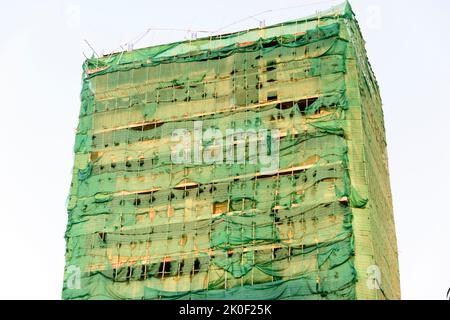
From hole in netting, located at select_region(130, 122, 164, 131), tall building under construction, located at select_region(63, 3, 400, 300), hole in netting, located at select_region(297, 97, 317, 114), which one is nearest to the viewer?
tall building under construction, located at select_region(63, 3, 400, 300)

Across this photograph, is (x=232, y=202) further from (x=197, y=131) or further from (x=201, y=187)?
(x=197, y=131)

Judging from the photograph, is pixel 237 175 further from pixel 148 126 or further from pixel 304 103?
pixel 148 126

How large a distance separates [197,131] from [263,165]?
4533 millimetres

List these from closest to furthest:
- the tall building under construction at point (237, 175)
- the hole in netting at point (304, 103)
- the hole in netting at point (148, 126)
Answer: the tall building under construction at point (237, 175) → the hole in netting at point (304, 103) → the hole in netting at point (148, 126)

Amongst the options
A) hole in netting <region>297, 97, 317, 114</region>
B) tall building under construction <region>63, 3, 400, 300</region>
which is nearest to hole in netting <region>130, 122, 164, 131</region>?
tall building under construction <region>63, 3, 400, 300</region>

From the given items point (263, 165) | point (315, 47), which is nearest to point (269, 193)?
point (263, 165)

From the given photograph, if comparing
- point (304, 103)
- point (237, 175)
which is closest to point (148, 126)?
point (237, 175)

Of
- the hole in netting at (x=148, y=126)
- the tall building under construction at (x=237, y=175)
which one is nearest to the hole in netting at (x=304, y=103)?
the tall building under construction at (x=237, y=175)

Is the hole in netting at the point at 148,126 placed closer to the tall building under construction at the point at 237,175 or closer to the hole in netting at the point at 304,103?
the tall building under construction at the point at 237,175

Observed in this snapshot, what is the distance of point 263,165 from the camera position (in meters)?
40.7

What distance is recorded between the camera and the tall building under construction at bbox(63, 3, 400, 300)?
38.2 m

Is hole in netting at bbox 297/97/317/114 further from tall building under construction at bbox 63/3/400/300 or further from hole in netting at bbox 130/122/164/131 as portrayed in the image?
hole in netting at bbox 130/122/164/131

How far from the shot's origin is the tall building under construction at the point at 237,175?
38219 mm

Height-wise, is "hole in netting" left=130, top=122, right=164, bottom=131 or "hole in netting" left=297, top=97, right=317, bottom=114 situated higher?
"hole in netting" left=130, top=122, right=164, bottom=131
